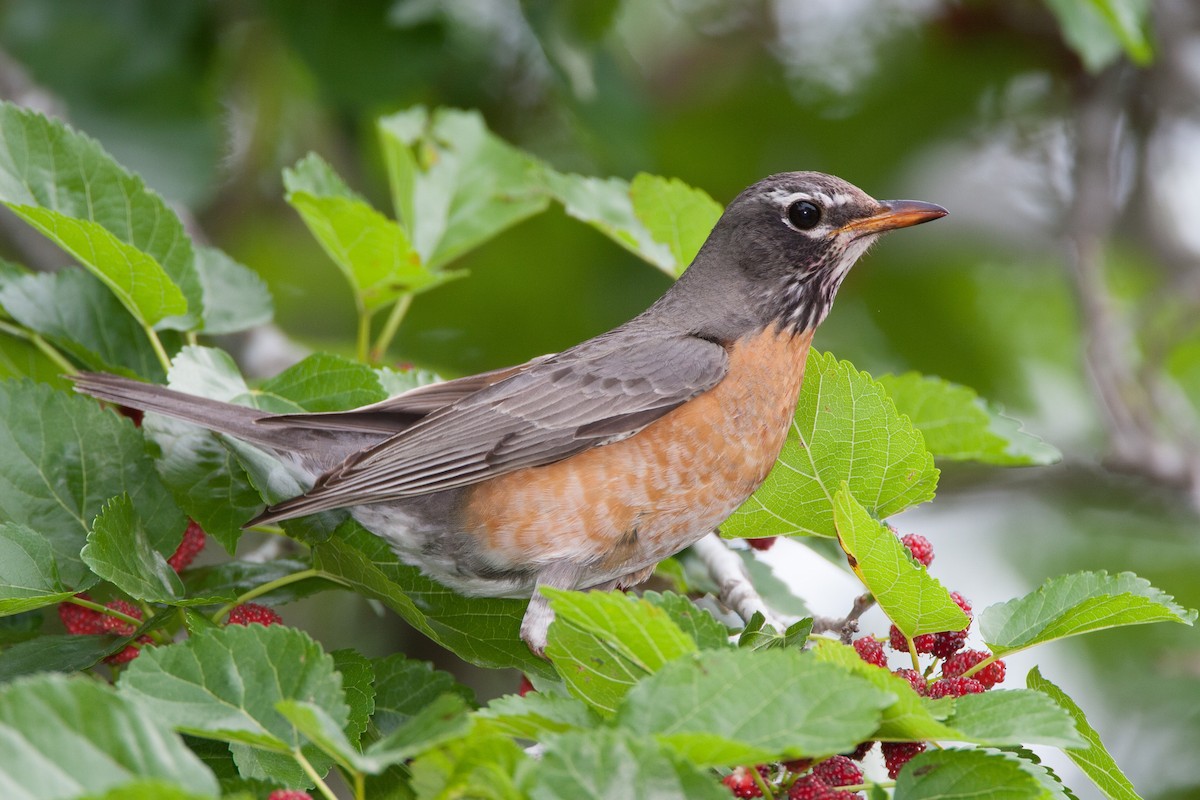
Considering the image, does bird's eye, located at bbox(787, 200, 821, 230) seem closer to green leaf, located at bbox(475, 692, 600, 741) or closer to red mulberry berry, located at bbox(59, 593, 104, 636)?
green leaf, located at bbox(475, 692, 600, 741)

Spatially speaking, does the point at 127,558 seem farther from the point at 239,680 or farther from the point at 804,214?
the point at 804,214

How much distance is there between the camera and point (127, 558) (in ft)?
9.25

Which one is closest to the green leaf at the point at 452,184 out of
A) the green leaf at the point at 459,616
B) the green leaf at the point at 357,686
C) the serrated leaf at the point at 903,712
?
the green leaf at the point at 459,616

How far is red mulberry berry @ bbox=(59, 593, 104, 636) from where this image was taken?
328cm

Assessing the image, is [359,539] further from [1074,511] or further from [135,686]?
[1074,511]

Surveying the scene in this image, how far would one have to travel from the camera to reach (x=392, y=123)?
14.9 ft

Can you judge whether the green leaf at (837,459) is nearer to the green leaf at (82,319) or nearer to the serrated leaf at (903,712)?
the serrated leaf at (903,712)

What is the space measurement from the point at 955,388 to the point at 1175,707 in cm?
366

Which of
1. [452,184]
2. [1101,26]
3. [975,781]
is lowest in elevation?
[975,781]

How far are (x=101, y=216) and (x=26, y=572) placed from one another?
4.11 feet

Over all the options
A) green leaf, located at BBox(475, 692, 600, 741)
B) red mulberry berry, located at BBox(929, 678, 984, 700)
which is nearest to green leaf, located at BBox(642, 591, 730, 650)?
green leaf, located at BBox(475, 692, 600, 741)

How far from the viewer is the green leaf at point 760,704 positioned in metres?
2.10

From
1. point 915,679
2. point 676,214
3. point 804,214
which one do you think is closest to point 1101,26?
point 804,214

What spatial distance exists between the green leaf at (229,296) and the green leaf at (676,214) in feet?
4.06
